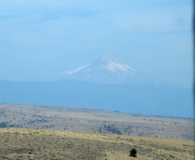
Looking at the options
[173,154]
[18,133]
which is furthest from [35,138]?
[173,154]

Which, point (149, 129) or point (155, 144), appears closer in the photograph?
point (155, 144)

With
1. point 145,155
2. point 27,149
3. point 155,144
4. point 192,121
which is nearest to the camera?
point 192,121

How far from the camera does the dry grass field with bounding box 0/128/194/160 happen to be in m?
43.1

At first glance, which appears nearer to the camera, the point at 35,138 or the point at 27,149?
the point at 27,149

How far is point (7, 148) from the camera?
149ft

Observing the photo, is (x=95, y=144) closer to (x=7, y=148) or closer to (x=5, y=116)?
(x=7, y=148)

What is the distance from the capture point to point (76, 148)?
1921 inches

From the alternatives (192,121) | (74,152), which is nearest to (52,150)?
(74,152)

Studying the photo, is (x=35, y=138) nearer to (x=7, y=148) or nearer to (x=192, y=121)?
(x=7, y=148)

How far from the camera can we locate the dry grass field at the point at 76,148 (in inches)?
1695

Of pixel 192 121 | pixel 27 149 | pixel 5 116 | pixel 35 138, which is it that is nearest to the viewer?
pixel 192 121

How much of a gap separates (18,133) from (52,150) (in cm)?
1143

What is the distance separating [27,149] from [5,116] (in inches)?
5643

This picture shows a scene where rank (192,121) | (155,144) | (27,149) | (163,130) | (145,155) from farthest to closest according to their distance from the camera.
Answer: (163,130) → (155,144) → (145,155) → (27,149) → (192,121)
